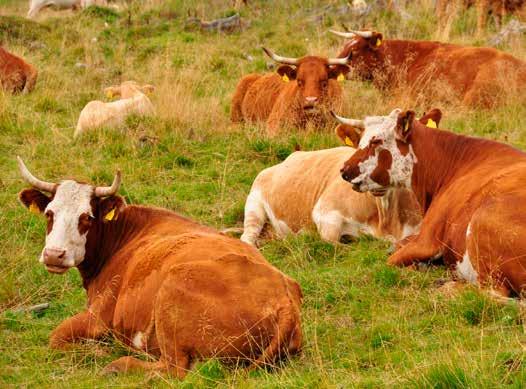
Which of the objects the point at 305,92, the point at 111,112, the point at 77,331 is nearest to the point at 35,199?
the point at 77,331

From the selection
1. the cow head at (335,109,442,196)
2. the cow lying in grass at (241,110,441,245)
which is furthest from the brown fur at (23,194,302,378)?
the cow lying in grass at (241,110,441,245)

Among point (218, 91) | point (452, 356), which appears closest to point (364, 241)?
point (452, 356)

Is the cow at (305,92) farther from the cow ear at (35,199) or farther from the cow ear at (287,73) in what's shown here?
the cow ear at (35,199)

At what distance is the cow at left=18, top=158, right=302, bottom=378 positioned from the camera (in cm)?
692

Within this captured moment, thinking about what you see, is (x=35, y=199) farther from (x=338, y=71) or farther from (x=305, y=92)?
(x=338, y=71)

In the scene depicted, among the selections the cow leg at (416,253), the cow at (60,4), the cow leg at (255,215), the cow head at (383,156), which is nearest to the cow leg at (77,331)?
the cow leg at (416,253)

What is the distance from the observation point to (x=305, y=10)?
23500 millimetres

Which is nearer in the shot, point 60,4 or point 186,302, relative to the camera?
point 186,302

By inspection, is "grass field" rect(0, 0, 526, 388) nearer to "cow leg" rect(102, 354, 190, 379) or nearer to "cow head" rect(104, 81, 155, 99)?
"cow leg" rect(102, 354, 190, 379)

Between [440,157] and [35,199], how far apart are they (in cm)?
350

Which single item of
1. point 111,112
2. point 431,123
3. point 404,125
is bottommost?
point 111,112

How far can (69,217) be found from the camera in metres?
8.30

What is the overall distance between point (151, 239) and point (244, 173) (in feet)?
15.1

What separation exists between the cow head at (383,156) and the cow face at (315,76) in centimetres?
469
